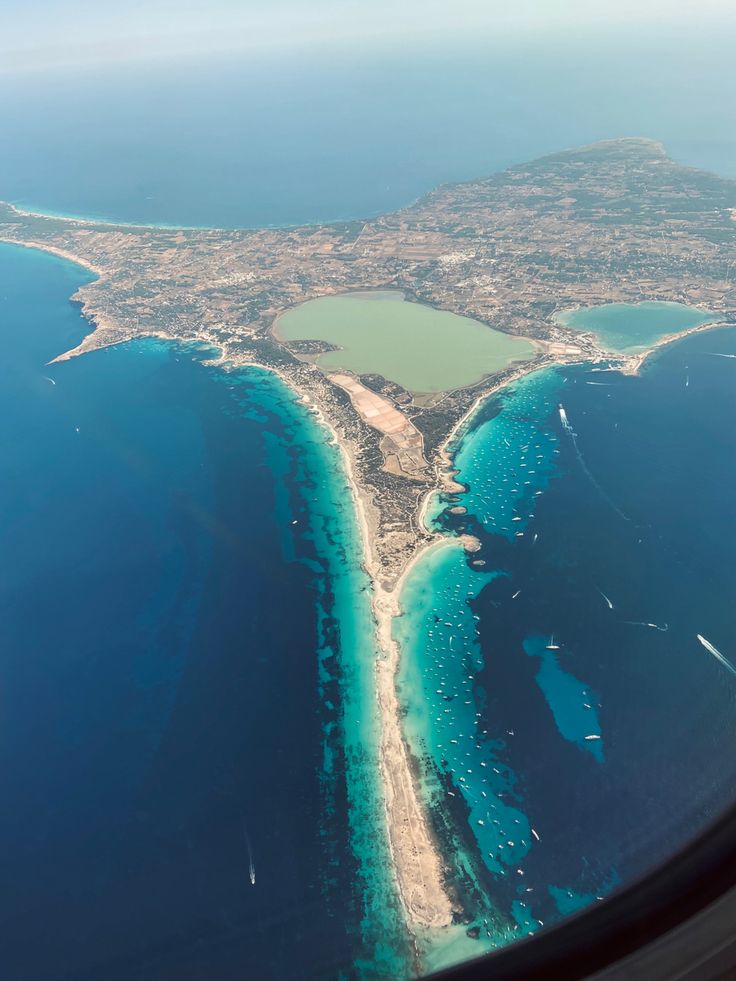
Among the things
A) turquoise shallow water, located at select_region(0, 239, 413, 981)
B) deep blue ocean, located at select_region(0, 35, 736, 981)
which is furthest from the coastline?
deep blue ocean, located at select_region(0, 35, 736, 981)

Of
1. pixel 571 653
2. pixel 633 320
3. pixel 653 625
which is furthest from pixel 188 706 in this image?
pixel 633 320

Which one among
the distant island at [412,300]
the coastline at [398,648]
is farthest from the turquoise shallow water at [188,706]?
the distant island at [412,300]

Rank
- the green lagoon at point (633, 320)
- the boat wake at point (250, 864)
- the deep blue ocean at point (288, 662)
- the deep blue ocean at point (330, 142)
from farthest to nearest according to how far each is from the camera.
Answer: the deep blue ocean at point (330, 142) < the green lagoon at point (633, 320) < the boat wake at point (250, 864) < the deep blue ocean at point (288, 662)

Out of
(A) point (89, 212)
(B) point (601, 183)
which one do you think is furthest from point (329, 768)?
(A) point (89, 212)

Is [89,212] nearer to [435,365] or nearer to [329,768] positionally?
[435,365]

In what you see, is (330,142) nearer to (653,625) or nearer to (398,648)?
(398,648)

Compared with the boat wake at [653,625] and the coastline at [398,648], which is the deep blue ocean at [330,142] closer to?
the coastline at [398,648]

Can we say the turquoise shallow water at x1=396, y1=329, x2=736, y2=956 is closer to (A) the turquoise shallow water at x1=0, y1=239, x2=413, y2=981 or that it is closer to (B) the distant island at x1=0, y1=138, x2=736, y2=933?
(B) the distant island at x1=0, y1=138, x2=736, y2=933
